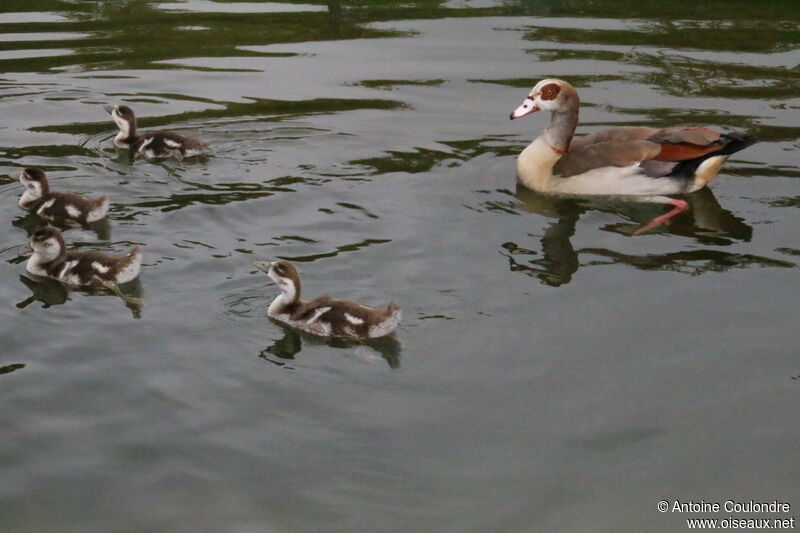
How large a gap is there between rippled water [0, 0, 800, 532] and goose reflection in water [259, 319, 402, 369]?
0.07 ft

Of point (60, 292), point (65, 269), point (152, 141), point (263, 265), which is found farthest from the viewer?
point (152, 141)

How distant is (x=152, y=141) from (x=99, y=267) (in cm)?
267

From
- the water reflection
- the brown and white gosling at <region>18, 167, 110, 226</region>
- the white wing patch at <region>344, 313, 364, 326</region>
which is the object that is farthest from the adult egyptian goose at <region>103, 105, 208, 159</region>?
the water reflection

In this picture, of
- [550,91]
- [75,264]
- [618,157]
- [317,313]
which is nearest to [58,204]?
[75,264]

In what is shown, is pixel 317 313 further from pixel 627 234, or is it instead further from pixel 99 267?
pixel 627 234

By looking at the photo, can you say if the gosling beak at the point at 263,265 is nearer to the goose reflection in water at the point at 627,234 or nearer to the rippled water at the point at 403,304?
the rippled water at the point at 403,304

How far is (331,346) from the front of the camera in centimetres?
764

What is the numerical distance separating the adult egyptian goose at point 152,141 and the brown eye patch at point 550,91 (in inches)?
114

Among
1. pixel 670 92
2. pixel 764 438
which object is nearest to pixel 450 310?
pixel 764 438

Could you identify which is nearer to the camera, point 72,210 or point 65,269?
point 65,269

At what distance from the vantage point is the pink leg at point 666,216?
950cm

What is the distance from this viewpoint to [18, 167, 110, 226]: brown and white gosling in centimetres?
938

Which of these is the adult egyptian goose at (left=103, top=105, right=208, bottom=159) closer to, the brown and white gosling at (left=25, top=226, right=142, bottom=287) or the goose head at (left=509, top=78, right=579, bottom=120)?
the brown and white gosling at (left=25, top=226, right=142, bottom=287)

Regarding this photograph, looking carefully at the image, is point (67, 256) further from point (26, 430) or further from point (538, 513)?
point (538, 513)
